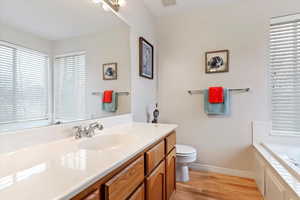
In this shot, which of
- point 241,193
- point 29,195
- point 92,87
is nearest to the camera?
point 29,195

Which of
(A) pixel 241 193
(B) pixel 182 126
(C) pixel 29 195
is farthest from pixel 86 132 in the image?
(A) pixel 241 193

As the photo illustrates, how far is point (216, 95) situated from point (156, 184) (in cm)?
151

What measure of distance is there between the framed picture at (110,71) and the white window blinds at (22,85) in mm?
563

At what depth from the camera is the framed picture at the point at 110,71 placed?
5.06 ft

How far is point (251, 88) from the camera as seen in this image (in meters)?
2.16

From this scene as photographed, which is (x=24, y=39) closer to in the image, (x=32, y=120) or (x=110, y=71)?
(x=32, y=120)

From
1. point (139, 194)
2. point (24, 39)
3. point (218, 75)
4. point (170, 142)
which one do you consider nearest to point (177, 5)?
point (218, 75)

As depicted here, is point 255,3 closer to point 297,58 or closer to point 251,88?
point 297,58

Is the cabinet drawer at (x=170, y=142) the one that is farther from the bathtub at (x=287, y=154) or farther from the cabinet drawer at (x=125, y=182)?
the bathtub at (x=287, y=154)

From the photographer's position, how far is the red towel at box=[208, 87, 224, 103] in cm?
220

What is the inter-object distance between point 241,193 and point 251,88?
51.8 inches

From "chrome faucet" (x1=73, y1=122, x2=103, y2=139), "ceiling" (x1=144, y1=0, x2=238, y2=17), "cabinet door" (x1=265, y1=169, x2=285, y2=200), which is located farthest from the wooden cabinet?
"ceiling" (x1=144, y1=0, x2=238, y2=17)

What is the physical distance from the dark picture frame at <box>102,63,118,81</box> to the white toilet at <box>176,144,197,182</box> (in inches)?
48.3

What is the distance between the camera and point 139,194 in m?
0.95
